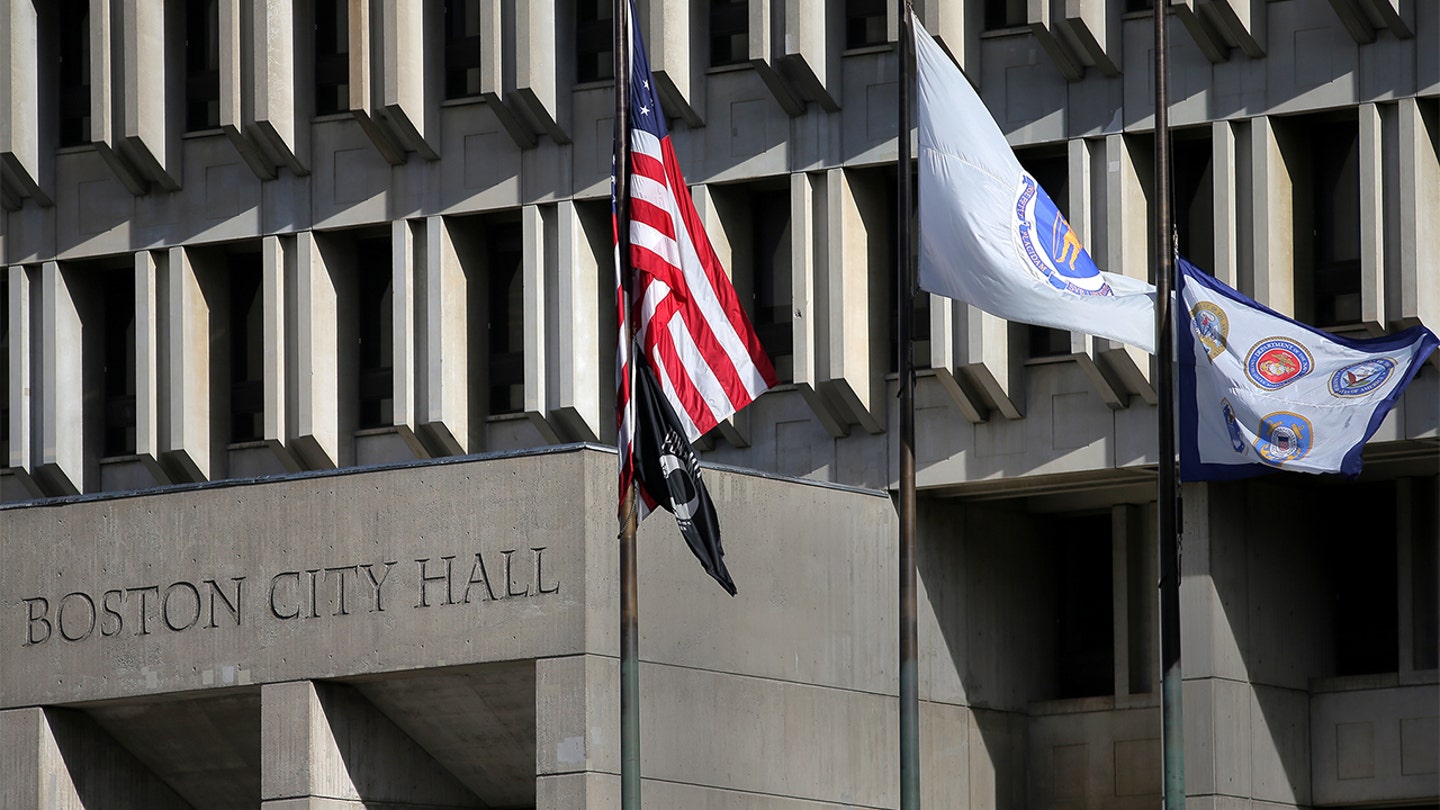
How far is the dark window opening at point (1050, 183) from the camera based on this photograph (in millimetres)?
36219

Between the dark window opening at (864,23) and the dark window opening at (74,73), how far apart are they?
1089cm

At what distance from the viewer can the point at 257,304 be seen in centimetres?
4044

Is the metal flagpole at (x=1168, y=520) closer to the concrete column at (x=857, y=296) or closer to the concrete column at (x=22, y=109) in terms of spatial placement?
the concrete column at (x=857, y=296)

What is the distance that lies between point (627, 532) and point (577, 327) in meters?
10.1

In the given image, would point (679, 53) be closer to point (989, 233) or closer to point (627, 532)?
point (989, 233)

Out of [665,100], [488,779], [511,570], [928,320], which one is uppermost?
[665,100]

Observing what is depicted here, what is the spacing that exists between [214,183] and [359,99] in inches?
112

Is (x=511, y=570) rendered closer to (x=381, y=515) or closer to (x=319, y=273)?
(x=381, y=515)

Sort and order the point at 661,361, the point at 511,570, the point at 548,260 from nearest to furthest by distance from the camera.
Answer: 1. the point at 661,361
2. the point at 511,570
3. the point at 548,260

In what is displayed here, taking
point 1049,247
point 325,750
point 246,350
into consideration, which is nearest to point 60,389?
point 246,350

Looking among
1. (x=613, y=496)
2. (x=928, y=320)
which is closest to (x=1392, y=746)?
(x=928, y=320)

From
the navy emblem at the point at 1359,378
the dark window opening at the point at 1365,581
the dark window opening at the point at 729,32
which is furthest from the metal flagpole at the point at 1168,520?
the dark window opening at the point at 729,32

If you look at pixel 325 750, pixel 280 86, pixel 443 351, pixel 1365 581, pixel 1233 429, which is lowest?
pixel 325 750

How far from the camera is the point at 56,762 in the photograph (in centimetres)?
3519
